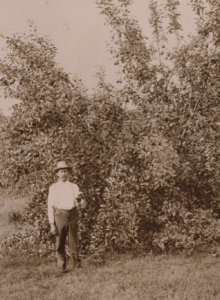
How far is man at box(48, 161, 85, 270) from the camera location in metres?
7.80

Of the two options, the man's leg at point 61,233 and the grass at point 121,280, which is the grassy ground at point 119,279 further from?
the man's leg at point 61,233

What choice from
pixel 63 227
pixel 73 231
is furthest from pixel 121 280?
pixel 63 227

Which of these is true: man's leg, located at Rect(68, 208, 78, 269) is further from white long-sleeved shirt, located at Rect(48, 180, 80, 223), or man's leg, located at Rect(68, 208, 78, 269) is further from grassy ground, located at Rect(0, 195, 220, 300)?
grassy ground, located at Rect(0, 195, 220, 300)

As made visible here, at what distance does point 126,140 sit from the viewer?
888 cm

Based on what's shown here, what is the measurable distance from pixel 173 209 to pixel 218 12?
402cm

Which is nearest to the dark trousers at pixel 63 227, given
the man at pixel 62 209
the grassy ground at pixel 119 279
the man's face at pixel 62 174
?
the man at pixel 62 209

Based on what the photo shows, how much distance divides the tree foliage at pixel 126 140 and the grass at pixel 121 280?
0.55 m

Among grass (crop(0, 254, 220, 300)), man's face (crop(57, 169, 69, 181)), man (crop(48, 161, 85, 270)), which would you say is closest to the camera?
grass (crop(0, 254, 220, 300))

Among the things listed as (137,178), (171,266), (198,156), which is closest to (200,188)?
(198,156)

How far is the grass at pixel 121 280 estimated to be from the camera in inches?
255

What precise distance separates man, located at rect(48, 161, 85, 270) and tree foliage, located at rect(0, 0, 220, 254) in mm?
849

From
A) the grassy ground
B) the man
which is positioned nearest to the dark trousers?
the man

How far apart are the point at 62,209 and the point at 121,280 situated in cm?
158

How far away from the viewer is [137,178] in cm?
880
